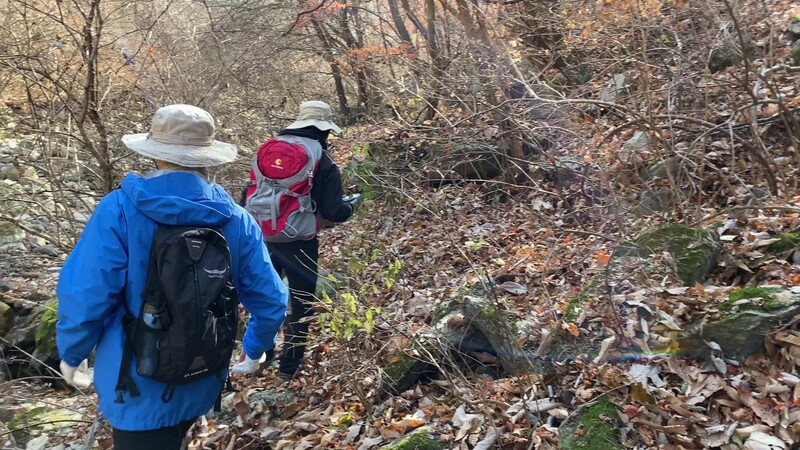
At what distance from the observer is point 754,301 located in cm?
326

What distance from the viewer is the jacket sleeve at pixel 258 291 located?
2.86 meters

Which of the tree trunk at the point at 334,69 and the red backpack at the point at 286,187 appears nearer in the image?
the red backpack at the point at 286,187

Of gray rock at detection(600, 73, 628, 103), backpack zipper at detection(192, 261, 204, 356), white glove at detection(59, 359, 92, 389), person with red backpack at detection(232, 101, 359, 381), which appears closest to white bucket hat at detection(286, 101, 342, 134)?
person with red backpack at detection(232, 101, 359, 381)

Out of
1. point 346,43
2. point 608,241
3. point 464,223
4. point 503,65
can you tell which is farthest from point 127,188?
point 346,43

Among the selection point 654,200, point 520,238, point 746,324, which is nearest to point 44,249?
point 520,238

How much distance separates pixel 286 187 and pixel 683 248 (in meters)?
2.91

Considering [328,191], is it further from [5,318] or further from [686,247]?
[5,318]

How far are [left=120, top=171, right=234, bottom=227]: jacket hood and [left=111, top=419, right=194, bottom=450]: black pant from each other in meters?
0.95

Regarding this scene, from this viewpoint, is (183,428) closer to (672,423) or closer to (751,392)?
(672,423)

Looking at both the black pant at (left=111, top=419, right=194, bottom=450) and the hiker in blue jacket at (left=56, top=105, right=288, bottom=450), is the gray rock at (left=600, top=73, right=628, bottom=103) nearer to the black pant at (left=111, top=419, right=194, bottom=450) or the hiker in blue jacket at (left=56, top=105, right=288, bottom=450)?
the hiker in blue jacket at (left=56, top=105, right=288, bottom=450)

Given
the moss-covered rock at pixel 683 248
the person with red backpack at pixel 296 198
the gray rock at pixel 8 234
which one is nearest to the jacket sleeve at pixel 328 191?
the person with red backpack at pixel 296 198

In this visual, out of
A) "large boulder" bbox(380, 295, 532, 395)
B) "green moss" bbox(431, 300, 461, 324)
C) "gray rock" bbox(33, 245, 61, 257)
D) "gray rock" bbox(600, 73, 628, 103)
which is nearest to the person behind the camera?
"large boulder" bbox(380, 295, 532, 395)

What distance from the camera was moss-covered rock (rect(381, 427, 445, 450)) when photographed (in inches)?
128

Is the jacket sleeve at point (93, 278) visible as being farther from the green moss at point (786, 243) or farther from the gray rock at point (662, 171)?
the gray rock at point (662, 171)
